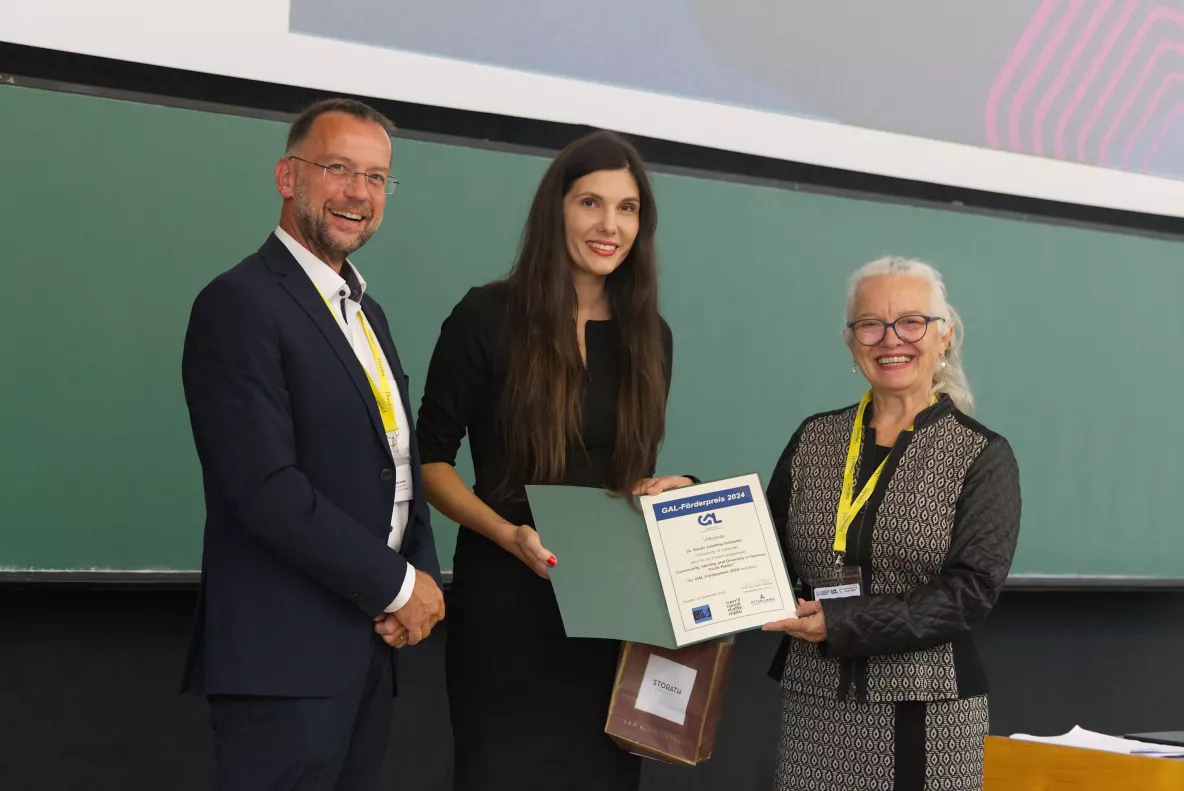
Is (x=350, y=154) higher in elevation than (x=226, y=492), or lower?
higher

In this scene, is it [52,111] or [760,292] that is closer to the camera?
[52,111]

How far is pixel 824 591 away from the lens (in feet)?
5.73

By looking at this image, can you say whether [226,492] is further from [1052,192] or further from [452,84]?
[1052,192]

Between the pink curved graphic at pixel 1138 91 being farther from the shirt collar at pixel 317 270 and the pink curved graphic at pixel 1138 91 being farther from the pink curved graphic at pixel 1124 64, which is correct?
the shirt collar at pixel 317 270

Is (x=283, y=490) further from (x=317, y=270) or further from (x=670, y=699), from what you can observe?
(x=670, y=699)

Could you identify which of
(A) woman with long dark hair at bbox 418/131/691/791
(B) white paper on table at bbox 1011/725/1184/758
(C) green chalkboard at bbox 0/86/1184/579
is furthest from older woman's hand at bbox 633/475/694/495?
(C) green chalkboard at bbox 0/86/1184/579

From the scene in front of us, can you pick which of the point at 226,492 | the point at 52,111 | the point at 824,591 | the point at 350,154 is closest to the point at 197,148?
the point at 52,111

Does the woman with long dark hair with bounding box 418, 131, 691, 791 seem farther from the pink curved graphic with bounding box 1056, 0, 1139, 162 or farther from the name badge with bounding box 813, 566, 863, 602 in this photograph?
the pink curved graphic with bounding box 1056, 0, 1139, 162

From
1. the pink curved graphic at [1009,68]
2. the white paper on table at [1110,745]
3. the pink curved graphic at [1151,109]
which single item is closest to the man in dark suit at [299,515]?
the white paper on table at [1110,745]

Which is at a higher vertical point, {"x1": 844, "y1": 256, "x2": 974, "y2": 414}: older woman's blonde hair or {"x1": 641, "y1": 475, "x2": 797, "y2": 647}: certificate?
{"x1": 844, "y1": 256, "x2": 974, "y2": 414}: older woman's blonde hair

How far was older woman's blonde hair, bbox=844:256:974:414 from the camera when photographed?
6.01ft

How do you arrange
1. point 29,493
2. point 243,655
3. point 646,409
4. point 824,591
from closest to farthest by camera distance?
point 243,655 → point 824,591 → point 646,409 → point 29,493

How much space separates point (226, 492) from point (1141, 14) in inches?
132

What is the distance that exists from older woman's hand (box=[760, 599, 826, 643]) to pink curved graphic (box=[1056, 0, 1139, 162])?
2.30 m
